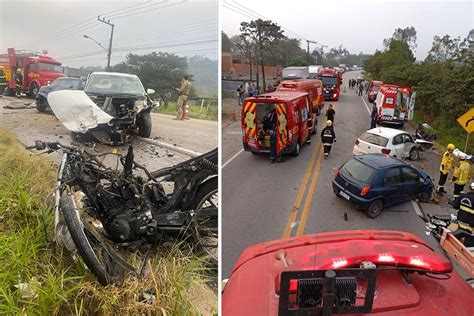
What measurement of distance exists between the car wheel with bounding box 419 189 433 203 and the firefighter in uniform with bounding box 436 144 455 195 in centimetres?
8

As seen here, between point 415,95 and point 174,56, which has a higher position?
point 174,56

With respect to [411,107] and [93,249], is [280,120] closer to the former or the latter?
[411,107]

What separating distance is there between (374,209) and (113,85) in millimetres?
1276

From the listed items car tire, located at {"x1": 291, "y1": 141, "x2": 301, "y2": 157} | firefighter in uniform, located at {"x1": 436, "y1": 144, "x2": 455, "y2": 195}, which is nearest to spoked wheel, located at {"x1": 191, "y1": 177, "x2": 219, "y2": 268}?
car tire, located at {"x1": 291, "y1": 141, "x2": 301, "y2": 157}

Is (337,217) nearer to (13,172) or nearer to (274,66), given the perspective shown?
(274,66)

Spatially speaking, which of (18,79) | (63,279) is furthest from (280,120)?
(18,79)

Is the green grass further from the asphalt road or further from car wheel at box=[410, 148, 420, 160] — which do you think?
car wheel at box=[410, 148, 420, 160]

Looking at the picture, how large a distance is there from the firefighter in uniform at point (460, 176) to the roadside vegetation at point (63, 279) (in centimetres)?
123

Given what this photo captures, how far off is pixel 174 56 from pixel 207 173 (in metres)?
0.50

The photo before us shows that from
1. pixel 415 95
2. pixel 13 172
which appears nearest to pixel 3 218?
pixel 13 172

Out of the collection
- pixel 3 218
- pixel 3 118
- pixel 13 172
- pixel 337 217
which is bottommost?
pixel 3 218

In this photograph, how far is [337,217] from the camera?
152 cm

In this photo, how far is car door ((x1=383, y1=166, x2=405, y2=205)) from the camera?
1529 millimetres

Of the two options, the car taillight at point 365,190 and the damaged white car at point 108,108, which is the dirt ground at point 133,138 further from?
the car taillight at point 365,190
